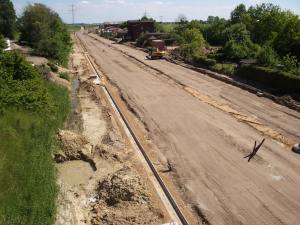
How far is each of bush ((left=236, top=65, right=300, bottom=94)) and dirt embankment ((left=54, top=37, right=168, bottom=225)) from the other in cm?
1419

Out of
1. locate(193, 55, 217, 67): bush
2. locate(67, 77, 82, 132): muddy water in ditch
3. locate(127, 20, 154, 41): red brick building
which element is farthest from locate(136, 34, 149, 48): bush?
locate(67, 77, 82, 132): muddy water in ditch

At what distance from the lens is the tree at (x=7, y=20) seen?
78750 mm

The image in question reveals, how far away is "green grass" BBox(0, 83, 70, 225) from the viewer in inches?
449

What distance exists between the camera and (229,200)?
1305cm

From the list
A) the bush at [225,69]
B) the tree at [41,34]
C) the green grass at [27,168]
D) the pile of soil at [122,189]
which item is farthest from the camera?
the tree at [41,34]

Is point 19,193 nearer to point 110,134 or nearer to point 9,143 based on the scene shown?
point 9,143

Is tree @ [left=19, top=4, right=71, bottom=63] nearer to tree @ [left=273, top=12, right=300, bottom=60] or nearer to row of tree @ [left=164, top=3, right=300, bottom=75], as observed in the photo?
row of tree @ [left=164, top=3, right=300, bottom=75]

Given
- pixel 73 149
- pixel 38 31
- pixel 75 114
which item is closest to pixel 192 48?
pixel 38 31

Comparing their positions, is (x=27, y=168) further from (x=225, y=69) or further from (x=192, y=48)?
(x=192, y=48)

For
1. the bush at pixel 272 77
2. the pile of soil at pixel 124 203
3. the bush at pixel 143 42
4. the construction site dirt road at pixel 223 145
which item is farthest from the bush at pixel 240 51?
the pile of soil at pixel 124 203

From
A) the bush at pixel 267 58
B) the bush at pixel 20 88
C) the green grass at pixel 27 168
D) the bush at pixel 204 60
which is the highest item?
the bush at pixel 267 58

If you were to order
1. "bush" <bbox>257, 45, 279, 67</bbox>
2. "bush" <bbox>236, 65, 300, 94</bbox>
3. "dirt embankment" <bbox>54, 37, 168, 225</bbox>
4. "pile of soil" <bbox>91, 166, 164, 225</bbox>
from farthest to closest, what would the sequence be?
1. "bush" <bbox>257, 45, 279, 67</bbox>
2. "bush" <bbox>236, 65, 300, 94</bbox>
3. "dirt embankment" <bbox>54, 37, 168, 225</bbox>
4. "pile of soil" <bbox>91, 166, 164, 225</bbox>

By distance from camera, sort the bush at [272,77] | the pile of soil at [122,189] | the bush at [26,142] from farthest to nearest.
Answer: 1. the bush at [272,77]
2. the pile of soil at [122,189]
3. the bush at [26,142]

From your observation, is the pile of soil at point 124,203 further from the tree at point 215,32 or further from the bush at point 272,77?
Result: the tree at point 215,32
